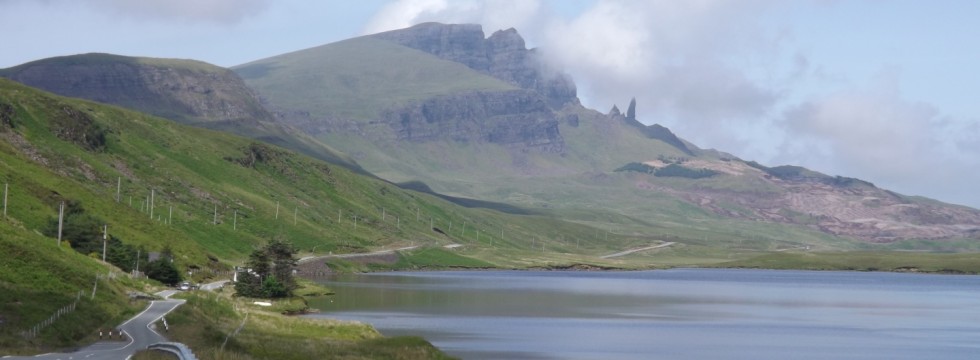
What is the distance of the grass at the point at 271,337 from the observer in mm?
67500

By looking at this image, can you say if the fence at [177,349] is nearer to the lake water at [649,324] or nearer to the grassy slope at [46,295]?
the grassy slope at [46,295]

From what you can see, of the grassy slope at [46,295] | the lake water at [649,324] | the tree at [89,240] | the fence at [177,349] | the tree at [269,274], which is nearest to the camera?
the fence at [177,349]

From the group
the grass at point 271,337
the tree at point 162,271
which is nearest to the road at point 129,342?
the grass at point 271,337

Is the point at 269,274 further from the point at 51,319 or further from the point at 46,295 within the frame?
the point at 51,319

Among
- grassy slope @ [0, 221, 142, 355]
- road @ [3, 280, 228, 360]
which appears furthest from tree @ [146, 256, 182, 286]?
road @ [3, 280, 228, 360]

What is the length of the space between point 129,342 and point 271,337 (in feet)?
54.9

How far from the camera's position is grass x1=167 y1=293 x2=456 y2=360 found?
2657 inches

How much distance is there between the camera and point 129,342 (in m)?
65.8

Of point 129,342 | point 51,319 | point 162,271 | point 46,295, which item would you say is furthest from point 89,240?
point 129,342

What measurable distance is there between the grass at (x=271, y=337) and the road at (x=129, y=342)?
1.34 meters

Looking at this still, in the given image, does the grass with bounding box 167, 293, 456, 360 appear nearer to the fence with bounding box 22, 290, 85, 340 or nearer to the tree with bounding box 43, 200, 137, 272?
the fence with bounding box 22, 290, 85, 340

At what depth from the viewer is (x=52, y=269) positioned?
8569 cm

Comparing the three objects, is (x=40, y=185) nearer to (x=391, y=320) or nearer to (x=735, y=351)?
(x=391, y=320)

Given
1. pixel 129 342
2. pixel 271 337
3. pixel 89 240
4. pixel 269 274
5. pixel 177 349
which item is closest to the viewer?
pixel 177 349
